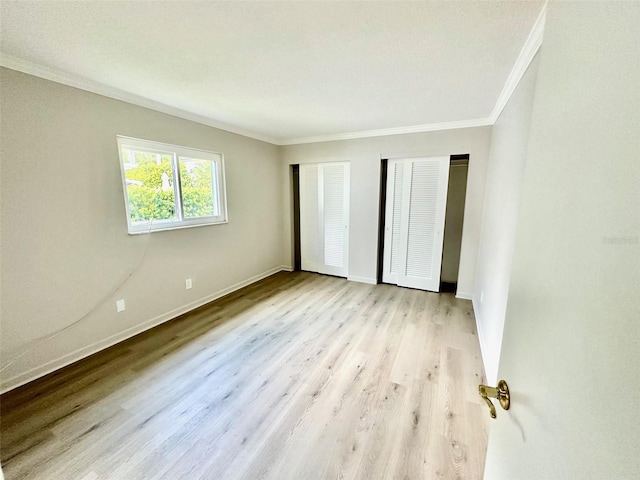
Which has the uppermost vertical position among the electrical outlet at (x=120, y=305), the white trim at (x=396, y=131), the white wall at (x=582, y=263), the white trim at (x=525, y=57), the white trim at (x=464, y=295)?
the white trim at (x=396, y=131)

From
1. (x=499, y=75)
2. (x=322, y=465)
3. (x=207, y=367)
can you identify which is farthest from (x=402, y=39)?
(x=207, y=367)

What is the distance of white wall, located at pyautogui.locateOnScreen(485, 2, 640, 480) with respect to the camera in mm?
330

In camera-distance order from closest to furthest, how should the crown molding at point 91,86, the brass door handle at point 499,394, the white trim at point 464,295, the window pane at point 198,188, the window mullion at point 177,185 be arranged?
the brass door handle at point 499,394, the crown molding at point 91,86, the window mullion at point 177,185, the window pane at point 198,188, the white trim at point 464,295

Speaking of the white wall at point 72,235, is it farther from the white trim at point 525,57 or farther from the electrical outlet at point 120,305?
the white trim at point 525,57

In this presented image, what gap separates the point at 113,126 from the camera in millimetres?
2426

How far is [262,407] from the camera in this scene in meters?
1.82

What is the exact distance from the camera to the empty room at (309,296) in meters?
0.43

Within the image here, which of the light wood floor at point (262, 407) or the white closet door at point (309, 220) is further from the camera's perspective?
the white closet door at point (309, 220)

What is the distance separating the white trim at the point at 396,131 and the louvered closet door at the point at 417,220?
393 mm

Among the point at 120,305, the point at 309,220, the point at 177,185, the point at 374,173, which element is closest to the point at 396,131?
the point at 374,173

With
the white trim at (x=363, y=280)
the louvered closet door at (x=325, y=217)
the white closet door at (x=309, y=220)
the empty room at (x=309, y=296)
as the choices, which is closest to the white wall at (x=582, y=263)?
the empty room at (x=309, y=296)

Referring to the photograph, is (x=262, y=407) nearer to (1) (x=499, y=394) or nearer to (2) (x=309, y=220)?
(1) (x=499, y=394)

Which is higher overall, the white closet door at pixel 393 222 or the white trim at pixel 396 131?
the white trim at pixel 396 131

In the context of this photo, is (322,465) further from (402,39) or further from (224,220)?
(224,220)
